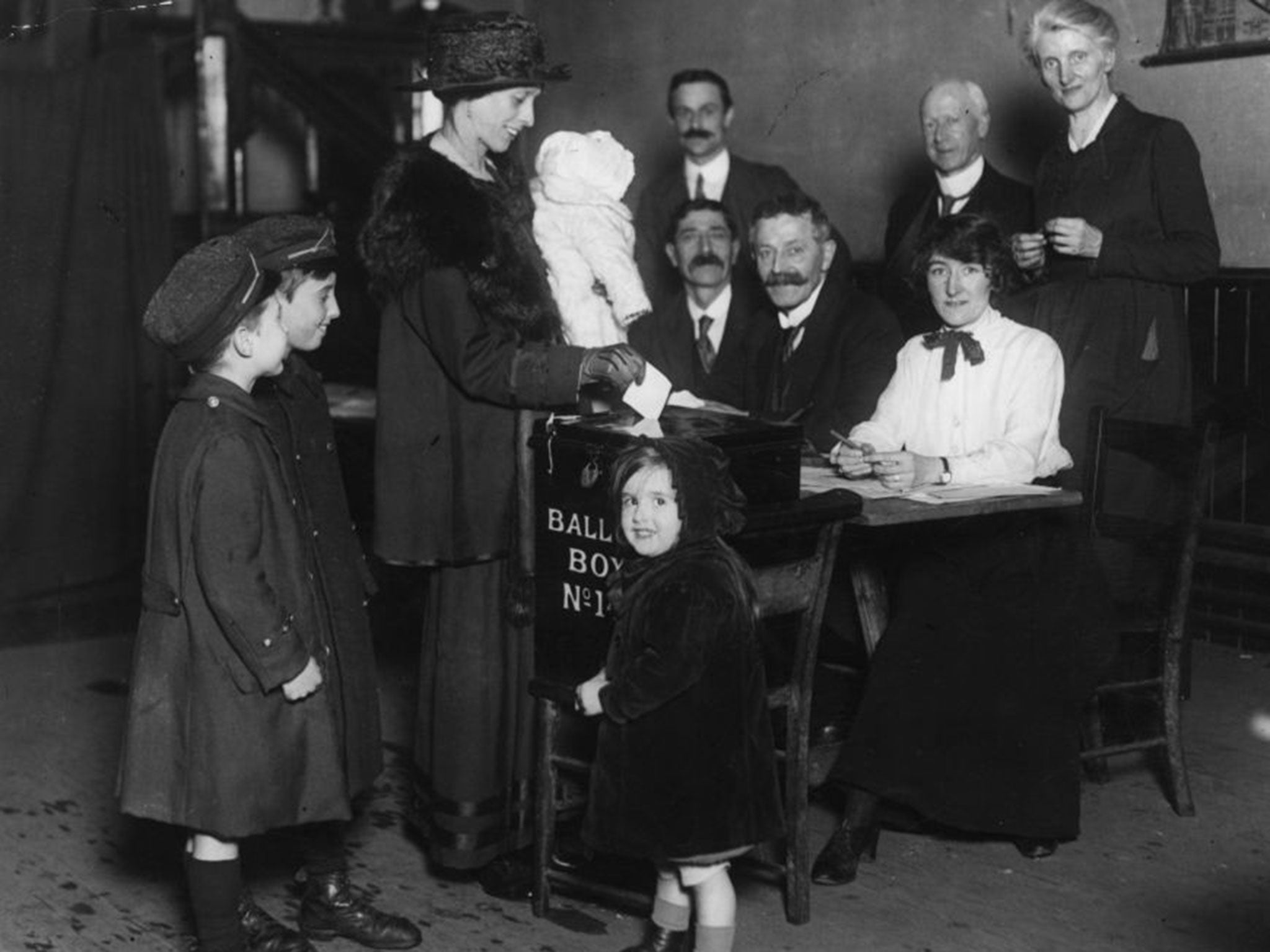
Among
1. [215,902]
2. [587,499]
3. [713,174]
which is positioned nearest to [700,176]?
[713,174]

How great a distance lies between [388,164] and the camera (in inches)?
149

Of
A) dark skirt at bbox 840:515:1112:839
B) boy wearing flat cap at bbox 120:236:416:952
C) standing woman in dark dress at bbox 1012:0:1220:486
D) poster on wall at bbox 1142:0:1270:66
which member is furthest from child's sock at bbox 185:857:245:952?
poster on wall at bbox 1142:0:1270:66

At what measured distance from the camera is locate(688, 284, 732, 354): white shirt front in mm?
5410

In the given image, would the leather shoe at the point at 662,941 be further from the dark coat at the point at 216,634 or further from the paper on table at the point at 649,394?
the paper on table at the point at 649,394

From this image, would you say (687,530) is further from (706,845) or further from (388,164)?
(388,164)

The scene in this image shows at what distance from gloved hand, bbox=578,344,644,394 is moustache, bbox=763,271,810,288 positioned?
4.09ft

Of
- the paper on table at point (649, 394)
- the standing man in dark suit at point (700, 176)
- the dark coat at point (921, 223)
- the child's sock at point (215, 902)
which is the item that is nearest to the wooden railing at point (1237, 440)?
the dark coat at point (921, 223)

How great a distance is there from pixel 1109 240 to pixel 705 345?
1264 millimetres

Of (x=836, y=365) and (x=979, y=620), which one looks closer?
(x=979, y=620)

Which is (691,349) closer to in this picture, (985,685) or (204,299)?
(985,685)

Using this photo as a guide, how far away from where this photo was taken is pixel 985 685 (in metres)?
4.18

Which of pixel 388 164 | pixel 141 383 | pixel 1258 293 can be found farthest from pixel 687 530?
pixel 141 383

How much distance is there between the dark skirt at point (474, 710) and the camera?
393 centimetres

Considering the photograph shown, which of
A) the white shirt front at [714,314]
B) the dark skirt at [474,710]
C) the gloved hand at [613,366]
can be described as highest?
the white shirt front at [714,314]
